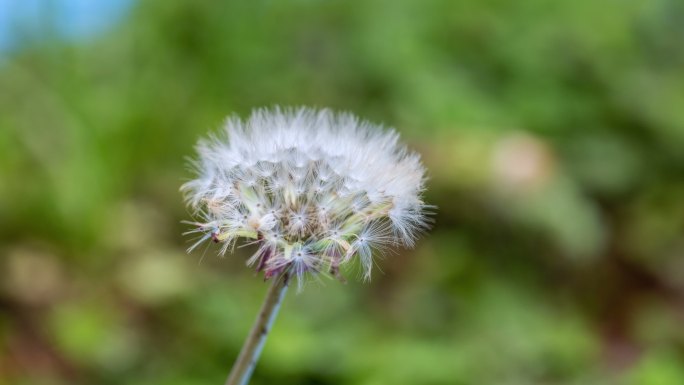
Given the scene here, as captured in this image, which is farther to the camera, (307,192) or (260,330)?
(307,192)

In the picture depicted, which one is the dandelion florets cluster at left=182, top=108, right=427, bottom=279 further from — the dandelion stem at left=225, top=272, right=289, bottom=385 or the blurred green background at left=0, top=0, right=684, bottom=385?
the blurred green background at left=0, top=0, right=684, bottom=385

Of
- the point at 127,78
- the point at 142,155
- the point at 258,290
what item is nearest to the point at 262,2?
the point at 127,78

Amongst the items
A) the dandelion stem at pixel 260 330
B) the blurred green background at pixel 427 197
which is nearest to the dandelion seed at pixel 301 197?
the dandelion stem at pixel 260 330

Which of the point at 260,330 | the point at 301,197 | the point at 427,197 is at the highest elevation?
the point at 427,197

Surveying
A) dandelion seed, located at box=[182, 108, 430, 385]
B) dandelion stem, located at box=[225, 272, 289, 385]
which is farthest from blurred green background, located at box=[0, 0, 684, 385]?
dandelion stem, located at box=[225, 272, 289, 385]

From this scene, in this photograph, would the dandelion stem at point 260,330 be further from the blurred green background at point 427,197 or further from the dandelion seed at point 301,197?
the blurred green background at point 427,197

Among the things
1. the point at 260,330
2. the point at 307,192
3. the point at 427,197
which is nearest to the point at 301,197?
the point at 307,192

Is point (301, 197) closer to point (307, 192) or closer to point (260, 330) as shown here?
point (307, 192)

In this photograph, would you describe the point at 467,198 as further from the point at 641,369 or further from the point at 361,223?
the point at 361,223
